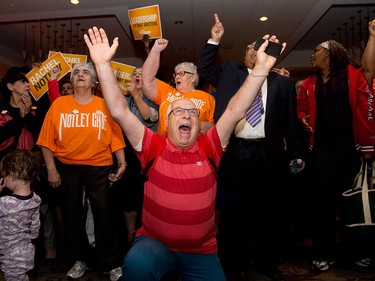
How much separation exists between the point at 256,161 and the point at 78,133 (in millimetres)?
1274

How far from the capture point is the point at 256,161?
7.20 feet

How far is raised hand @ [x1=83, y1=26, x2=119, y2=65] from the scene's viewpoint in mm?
1456

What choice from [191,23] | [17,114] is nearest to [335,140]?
[17,114]

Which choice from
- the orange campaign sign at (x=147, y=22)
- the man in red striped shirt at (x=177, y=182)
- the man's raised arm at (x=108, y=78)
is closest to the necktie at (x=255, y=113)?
the man in red striped shirt at (x=177, y=182)

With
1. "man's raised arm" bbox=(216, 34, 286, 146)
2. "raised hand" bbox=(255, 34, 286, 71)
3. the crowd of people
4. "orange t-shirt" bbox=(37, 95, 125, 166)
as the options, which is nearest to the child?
the crowd of people

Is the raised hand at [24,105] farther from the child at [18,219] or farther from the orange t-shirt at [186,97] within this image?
the orange t-shirt at [186,97]

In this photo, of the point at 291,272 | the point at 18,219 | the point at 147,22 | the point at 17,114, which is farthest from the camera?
the point at 147,22

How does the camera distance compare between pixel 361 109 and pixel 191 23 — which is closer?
pixel 361 109

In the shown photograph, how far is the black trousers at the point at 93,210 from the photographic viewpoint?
93.3 inches

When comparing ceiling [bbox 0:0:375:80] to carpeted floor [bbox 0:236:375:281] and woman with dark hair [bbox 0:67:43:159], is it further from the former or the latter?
carpeted floor [bbox 0:236:375:281]

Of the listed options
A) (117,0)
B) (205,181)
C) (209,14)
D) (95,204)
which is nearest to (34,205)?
(95,204)

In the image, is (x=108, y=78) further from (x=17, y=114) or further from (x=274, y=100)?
(x=17, y=114)

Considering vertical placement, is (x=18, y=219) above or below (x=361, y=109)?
below

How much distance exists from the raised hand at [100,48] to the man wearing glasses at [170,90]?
2.99ft
